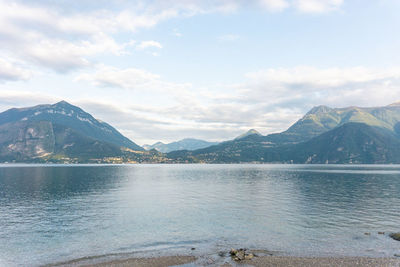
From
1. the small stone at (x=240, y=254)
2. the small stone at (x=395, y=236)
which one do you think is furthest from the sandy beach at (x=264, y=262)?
the small stone at (x=395, y=236)

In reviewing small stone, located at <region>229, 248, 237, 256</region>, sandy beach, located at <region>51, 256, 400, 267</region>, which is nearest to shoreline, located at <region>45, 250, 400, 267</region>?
sandy beach, located at <region>51, 256, 400, 267</region>

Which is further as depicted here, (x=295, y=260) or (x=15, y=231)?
(x=15, y=231)

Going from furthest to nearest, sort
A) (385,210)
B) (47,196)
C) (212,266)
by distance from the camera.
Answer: (47,196) → (385,210) → (212,266)

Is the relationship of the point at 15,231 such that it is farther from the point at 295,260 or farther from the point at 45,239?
the point at 295,260

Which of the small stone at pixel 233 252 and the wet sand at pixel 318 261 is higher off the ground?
the small stone at pixel 233 252

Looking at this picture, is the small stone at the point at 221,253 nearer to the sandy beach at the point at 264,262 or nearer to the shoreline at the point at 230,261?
the shoreline at the point at 230,261

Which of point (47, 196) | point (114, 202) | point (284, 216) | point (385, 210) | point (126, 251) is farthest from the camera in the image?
point (47, 196)

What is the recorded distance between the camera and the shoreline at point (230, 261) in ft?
133

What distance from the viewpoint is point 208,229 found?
6031 cm

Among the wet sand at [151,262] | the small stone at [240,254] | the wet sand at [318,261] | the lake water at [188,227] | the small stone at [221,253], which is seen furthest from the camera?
the lake water at [188,227]

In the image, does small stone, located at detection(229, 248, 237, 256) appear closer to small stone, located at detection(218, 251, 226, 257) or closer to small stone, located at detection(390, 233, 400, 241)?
small stone, located at detection(218, 251, 226, 257)

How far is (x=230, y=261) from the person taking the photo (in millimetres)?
41875

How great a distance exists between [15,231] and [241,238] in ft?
160

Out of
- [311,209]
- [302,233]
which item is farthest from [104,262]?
[311,209]
